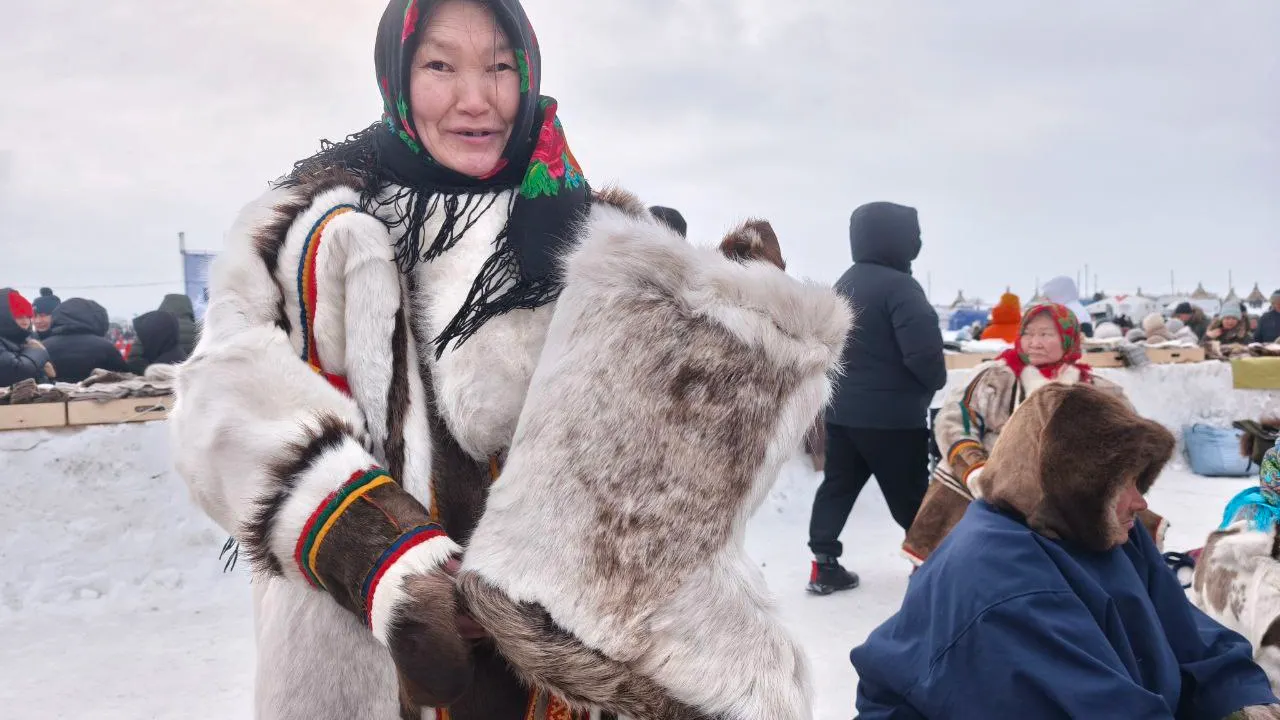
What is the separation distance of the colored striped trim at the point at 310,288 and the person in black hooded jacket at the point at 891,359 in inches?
109

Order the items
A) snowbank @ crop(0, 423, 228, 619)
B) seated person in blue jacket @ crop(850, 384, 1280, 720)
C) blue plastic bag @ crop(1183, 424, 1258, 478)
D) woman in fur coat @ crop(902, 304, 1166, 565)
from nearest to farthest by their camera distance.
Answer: seated person in blue jacket @ crop(850, 384, 1280, 720) < woman in fur coat @ crop(902, 304, 1166, 565) < snowbank @ crop(0, 423, 228, 619) < blue plastic bag @ crop(1183, 424, 1258, 478)

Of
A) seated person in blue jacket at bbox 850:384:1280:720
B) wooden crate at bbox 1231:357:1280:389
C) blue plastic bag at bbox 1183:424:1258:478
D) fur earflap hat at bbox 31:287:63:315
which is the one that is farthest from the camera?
fur earflap hat at bbox 31:287:63:315

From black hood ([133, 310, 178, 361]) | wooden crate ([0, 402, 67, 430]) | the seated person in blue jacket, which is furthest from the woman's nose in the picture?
black hood ([133, 310, 178, 361])

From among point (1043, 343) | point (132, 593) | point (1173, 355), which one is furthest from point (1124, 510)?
point (1173, 355)

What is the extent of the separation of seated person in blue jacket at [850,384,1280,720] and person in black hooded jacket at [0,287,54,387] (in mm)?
4893

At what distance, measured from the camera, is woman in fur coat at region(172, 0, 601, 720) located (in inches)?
37.8

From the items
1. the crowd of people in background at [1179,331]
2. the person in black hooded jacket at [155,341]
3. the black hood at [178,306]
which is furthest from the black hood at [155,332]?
the crowd of people in background at [1179,331]

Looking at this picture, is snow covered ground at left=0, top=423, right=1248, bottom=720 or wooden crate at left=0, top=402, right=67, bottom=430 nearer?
snow covered ground at left=0, top=423, right=1248, bottom=720

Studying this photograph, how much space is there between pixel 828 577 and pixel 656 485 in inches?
130

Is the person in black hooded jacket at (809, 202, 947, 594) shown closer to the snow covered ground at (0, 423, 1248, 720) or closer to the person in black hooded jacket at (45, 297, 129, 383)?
the snow covered ground at (0, 423, 1248, 720)

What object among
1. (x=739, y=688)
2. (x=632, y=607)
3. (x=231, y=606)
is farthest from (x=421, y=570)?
(x=231, y=606)

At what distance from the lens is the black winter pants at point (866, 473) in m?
3.69

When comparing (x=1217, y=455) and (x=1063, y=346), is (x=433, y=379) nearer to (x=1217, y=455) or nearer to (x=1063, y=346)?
(x=1063, y=346)

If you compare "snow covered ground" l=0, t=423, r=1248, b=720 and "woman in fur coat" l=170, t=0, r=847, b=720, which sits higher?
"woman in fur coat" l=170, t=0, r=847, b=720
